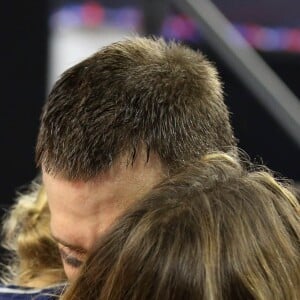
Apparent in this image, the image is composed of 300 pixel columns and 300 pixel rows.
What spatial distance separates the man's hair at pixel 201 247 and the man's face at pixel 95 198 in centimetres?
14

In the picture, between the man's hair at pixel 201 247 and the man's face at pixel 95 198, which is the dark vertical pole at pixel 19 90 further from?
the man's hair at pixel 201 247

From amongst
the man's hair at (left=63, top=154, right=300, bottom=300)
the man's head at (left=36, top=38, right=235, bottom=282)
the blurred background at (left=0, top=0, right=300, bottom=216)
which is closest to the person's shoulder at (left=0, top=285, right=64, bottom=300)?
the man's head at (left=36, top=38, right=235, bottom=282)

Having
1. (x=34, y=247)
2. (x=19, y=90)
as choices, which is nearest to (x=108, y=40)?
(x=19, y=90)

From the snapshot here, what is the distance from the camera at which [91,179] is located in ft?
3.86

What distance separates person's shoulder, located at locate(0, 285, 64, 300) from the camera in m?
1.28

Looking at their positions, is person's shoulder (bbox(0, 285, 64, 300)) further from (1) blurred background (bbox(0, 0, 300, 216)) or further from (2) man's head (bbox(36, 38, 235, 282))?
(1) blurred background (bbox(0, 0, 300, 216))

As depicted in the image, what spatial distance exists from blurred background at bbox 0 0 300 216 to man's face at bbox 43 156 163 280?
1.42 metres

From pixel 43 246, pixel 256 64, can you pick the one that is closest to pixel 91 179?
pixel 43 246

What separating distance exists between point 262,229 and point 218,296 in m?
0.09

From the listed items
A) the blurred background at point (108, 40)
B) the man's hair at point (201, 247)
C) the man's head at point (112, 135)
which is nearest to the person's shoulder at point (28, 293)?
the man's head at point (112, 135)

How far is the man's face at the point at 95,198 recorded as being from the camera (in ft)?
3.87

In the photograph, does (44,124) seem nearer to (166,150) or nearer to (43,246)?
(166,150)

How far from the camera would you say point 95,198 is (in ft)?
3.88

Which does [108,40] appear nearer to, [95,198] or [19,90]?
[19,90]
